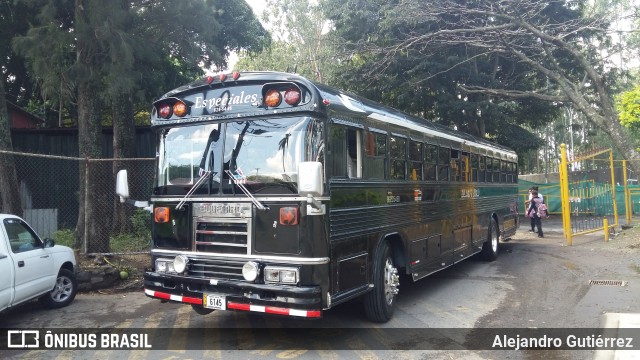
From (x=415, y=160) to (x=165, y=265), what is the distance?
14.1 feet

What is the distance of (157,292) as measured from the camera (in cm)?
621

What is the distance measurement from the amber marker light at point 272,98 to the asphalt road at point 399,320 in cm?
281

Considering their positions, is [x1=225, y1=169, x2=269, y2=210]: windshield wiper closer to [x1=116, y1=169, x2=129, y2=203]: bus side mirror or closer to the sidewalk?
[x1=116, y1=169, x2=129, y2=203]: bus side mirror

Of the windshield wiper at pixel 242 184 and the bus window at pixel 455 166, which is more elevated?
the bus window at pixel 455 166

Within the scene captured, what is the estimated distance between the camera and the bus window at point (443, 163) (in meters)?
9.45

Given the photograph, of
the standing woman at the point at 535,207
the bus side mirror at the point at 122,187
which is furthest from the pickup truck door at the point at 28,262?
the standing woman at the point at 535,207

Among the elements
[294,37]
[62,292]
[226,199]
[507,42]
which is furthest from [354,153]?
[294,37]

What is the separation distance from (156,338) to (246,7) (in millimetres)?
13029

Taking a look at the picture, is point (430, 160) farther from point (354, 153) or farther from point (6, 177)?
point (6, 177)

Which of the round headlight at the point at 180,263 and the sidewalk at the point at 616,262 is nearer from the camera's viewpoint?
the round headlight at the point at 180,263

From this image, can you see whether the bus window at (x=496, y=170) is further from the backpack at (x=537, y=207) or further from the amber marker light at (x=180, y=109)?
the amber marker light at (x=180, y=109)

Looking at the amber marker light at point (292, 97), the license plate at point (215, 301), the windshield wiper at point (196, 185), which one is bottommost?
the license plate at point (215, 301)

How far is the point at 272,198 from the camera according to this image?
18.1 feet

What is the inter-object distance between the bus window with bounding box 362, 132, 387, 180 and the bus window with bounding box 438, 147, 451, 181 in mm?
2499
